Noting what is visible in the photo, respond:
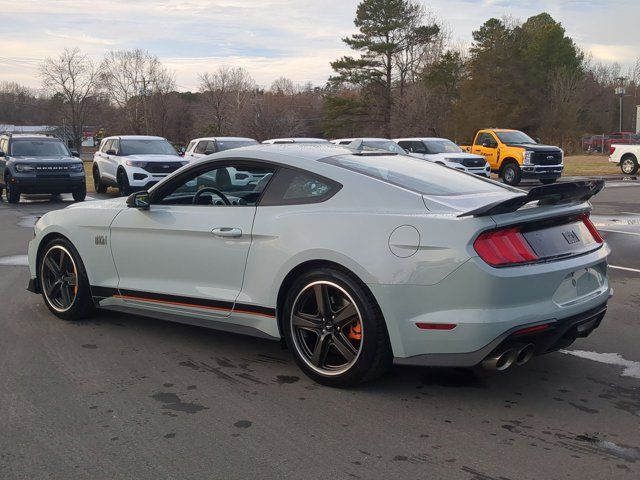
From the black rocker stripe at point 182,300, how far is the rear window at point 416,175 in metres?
1.13

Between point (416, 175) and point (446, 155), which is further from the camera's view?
point (446, 155)

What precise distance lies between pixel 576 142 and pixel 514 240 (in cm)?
5935

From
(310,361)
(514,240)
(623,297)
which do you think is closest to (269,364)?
(310,361)

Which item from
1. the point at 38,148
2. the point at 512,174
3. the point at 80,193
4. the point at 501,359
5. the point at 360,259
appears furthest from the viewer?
the point at 512,174

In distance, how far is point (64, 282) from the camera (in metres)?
6.03

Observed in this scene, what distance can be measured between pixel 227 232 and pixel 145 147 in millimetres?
16359

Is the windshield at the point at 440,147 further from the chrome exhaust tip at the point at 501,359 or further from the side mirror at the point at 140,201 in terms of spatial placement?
the chrome exhaust tip at the point at 501,359

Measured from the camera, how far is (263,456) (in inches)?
136

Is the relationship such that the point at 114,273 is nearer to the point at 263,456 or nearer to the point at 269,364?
the point at 269,364

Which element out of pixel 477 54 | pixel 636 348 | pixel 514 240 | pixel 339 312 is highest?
pixel 477 54

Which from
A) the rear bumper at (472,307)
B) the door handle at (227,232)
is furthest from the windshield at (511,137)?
the rear bumper at (472,307)

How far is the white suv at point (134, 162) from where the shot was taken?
18.9 m

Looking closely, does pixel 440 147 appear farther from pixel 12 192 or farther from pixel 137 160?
pixel 12 192

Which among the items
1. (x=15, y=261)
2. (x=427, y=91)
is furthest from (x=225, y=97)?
(x=15, y=261)
